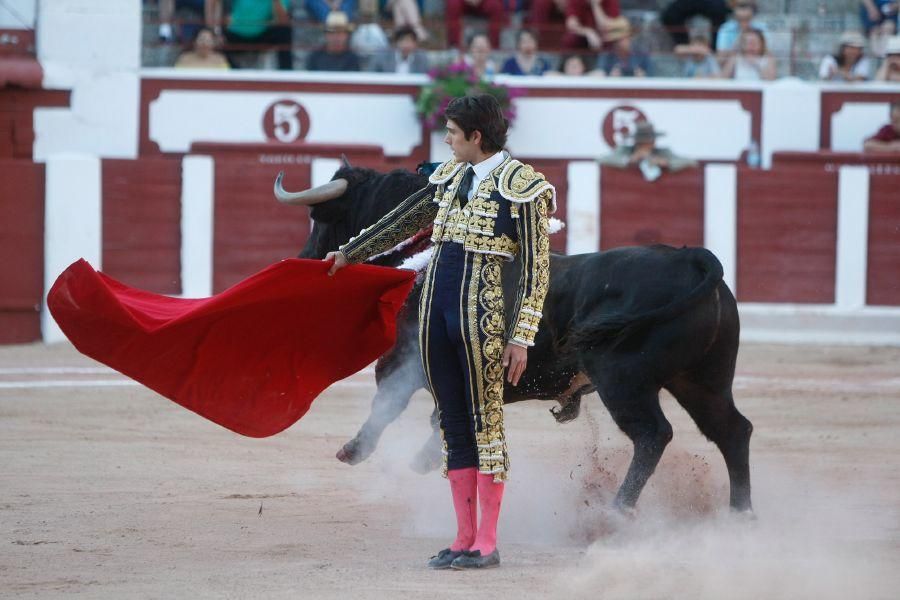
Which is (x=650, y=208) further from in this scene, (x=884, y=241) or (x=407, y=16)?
(x=407, y=16)

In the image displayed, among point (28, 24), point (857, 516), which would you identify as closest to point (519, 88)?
point (28, 24)

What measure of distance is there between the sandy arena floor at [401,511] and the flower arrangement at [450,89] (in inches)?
140

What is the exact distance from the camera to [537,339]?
3.96 metres

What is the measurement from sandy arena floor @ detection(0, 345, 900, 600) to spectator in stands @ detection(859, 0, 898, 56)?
4631mm

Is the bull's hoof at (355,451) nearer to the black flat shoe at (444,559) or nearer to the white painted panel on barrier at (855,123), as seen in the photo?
the black flat shoe at (444,559)

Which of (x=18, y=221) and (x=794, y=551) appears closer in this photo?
(x=794, y=551)

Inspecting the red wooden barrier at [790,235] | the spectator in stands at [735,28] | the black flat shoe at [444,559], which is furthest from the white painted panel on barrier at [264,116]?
the black flat shoe at [444,559]

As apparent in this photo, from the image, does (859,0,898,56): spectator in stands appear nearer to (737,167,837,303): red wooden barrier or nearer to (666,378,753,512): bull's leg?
(737,167,837,303): red wooden barrier

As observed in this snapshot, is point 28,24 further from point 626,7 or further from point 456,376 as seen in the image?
point 456,376

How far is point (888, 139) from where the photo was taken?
9.73 meters

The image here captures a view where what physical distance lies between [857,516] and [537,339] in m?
1.19

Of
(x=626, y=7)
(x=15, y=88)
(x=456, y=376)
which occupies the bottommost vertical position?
(x=456, y=376)

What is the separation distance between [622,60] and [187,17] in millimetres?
3299

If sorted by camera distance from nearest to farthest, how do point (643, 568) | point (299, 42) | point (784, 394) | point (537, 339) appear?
1. point (643, 568)
2. point (537, 339)
3. point (784, 394)
4. point (299, 42)
